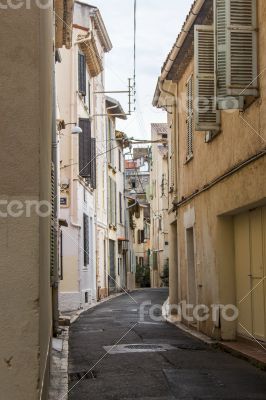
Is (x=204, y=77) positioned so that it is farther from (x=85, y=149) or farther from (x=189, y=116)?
(x=85, y=149)

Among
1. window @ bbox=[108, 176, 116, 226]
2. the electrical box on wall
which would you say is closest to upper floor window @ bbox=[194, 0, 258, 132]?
the electrical box on wall

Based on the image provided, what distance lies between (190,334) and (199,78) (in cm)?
485

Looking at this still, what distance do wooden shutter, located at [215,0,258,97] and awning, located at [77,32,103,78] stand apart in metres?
12.3

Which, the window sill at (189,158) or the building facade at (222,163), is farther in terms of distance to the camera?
the window sill at (189,158)

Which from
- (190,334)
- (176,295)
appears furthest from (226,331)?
(176,295)

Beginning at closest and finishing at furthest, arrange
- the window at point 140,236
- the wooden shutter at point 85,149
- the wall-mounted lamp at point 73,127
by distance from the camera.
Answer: the wall-mounted lamp at point 73,127
the wooden shutter at point 85,149
the window at point 140,236

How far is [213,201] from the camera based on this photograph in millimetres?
11789

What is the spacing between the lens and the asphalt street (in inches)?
269

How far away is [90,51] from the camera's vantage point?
73.4ft

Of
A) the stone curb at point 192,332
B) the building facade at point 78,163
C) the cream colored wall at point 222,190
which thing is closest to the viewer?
the cream colored wall at point 222,190

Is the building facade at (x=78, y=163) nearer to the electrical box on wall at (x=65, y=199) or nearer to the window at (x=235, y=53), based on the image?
the electrical box on wall at (x=65, y=199)

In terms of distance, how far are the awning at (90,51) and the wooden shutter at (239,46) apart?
12279 millimetres

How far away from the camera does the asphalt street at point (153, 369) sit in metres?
6.82

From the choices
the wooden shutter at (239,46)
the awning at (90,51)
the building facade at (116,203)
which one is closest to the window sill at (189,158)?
the wooden shutter at (239,46)
